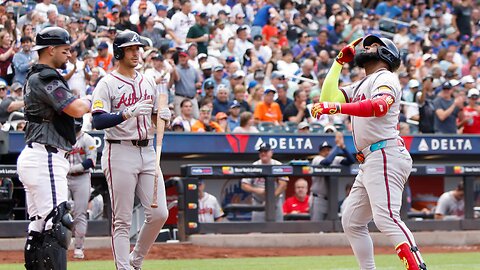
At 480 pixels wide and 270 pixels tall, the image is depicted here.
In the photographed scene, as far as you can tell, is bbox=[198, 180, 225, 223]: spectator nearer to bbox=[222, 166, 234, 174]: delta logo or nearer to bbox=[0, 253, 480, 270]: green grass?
bbox=[222, 166, 234, 174]: delta logo

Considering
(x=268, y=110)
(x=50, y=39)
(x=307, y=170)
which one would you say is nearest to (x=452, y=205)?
(x=307, y=170)

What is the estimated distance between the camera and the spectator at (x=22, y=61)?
48.5 ft

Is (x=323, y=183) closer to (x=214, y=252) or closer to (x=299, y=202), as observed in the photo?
(x=299, y=202)

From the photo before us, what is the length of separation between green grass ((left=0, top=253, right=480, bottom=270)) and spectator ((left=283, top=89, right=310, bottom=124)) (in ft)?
15.9

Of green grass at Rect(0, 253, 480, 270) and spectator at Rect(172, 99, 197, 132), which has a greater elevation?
spectator at Rect(172, 99, 197, 132)

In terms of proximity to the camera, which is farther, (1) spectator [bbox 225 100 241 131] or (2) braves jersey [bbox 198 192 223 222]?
(1) spectator [bbox 225 100 241 131]

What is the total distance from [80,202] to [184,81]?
4963 mm

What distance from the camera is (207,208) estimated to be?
13.7 m

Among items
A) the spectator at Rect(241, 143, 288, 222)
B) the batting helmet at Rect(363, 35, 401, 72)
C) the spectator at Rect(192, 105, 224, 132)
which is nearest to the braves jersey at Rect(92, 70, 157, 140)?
the batting helmet at Rect(363, 35, 401, 72)

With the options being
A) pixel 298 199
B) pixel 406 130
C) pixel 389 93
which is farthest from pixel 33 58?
pixel 389 93

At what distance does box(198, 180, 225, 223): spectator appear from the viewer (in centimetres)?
1359

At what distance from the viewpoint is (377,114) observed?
23.0 feet

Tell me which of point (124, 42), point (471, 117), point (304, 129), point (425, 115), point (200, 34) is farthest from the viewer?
point (200, 34)

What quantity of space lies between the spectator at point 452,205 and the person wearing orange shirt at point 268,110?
299 cm
